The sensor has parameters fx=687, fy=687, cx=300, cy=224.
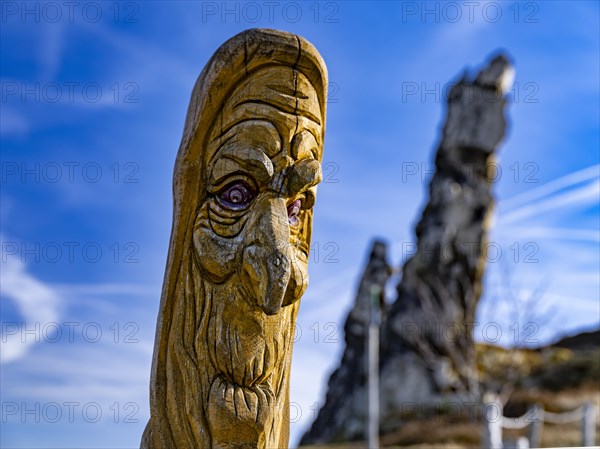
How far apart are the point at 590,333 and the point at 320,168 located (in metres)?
28.1

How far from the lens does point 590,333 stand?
92.3 feet

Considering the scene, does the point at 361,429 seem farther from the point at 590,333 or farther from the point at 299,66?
the point at 299,66

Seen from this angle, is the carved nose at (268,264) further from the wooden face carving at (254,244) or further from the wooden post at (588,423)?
the wooden post at (588,423)

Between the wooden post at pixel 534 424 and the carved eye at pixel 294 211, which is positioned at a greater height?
the carved eye at pixel 294 211

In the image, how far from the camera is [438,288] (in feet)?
65.4

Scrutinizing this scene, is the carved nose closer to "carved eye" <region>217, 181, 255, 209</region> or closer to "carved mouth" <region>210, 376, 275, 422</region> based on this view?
"carved eye" <region>217, 181, 255, 209</region>

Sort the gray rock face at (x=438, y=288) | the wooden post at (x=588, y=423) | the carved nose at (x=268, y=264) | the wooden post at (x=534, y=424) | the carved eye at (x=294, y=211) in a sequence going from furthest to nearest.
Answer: the gray rock face at (x=438, y=288)
the wooden post at (x=588, y=423)
the wooden post at (x=534, y=424)
the carved eye at (x=294, y=211)
the carved nose at (x=268, y=264)

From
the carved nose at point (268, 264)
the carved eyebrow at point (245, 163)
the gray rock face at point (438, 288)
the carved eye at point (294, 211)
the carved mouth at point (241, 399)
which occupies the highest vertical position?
the gray rock face at point (438, 288)

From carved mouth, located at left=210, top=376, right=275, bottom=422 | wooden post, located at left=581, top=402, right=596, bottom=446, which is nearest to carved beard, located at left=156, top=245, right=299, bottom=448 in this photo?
carved mouth, located at left=210, top=376, right=275, bottom=422

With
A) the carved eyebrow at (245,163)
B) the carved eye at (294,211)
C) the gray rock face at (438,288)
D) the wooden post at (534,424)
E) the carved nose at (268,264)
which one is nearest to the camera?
the carved nose at (268,264)

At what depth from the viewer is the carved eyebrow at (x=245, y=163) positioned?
296 centimetres

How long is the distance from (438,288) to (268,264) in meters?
17.7

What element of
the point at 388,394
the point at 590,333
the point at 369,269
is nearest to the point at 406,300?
the point at 369,269

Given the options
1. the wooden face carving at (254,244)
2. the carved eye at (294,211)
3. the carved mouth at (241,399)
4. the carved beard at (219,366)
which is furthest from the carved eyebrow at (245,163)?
the carved mouth at (241,399)
